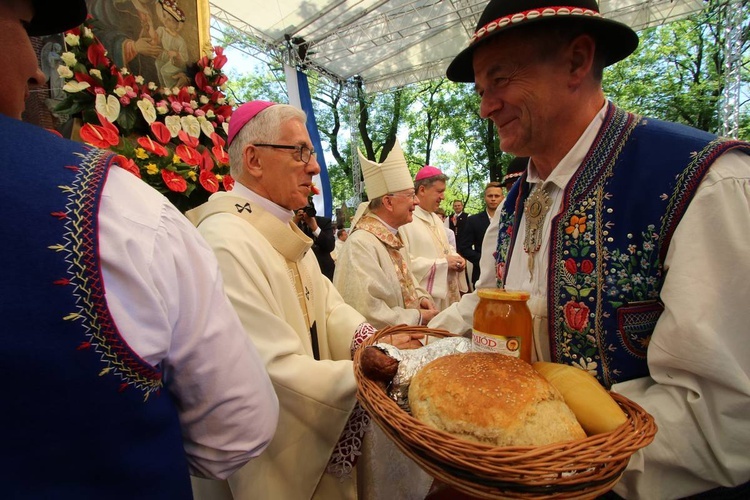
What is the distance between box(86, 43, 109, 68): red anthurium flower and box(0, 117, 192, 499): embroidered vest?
6.42 ft

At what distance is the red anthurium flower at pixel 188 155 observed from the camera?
8.55 ft

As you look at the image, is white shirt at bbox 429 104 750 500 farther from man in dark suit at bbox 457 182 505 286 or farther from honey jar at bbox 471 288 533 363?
man in dark suit at bbox 457 182 505 286

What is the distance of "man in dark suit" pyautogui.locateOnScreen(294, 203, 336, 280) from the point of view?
5.89m

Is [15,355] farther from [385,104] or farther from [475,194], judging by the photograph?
[475,194]

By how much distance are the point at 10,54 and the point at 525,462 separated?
145 cm

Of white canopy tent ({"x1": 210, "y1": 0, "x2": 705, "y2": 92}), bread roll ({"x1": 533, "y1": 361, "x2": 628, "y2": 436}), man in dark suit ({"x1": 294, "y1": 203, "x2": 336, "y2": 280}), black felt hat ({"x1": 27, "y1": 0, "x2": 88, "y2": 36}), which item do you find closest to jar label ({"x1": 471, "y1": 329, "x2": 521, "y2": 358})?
bread roll ({"x1": 533, "y1": 361, "x2": 628, "y2": 436})

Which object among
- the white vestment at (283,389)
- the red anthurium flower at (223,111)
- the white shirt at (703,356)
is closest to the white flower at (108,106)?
the red anthurium flower at (223,111)

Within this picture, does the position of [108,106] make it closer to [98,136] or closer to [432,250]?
[98,136]

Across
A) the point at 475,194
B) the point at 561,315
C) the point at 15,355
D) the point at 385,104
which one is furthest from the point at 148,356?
the point at 475,194

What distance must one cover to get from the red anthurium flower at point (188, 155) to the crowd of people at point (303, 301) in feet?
2.03

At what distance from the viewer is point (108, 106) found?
7.54ft

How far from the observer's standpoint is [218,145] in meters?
2.99

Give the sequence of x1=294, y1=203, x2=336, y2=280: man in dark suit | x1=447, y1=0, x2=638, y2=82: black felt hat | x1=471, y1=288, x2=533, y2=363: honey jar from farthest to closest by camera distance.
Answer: x1=294, y1=203, x2=336, y2=280: man in dark suit
x1=447, y1=0, x2=638, y2=82: black felt hat
x1=471, y1=288, x2=533, y2=363: honey jar

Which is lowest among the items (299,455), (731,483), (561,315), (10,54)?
(299,455)
